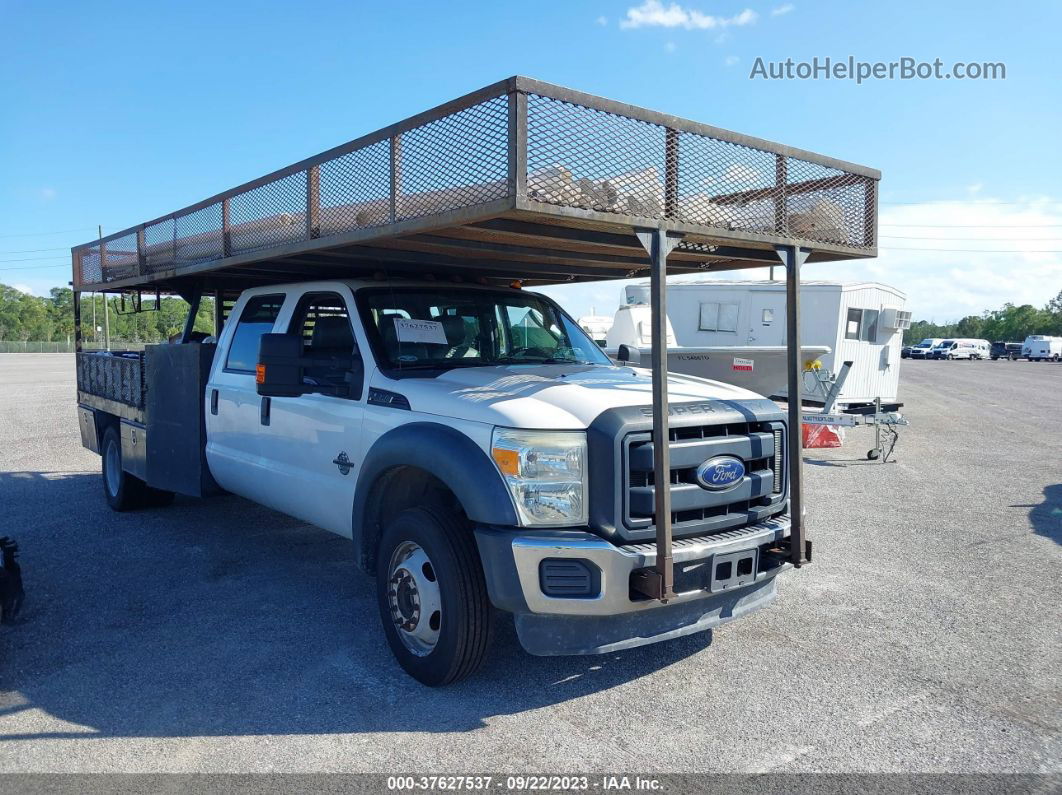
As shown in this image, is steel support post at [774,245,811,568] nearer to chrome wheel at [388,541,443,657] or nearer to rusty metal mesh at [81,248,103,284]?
chrome wheel at [388,541,443,657]

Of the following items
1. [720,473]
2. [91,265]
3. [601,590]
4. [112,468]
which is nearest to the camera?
[601,590]

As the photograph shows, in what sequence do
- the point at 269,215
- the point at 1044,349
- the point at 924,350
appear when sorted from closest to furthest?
the point at 269,215 < the point at 1044,349 < the point at 924,350

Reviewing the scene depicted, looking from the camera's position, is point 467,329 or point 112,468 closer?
point 467,329

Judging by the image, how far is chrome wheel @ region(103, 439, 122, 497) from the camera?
7618 mm

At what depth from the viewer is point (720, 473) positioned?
12.7 ft

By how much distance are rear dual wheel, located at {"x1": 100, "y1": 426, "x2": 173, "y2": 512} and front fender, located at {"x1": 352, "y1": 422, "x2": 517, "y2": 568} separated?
12.5 ft

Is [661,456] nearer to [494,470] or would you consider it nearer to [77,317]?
[494,470]

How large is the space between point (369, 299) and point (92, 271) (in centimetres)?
520

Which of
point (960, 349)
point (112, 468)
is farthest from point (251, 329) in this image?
point (960, 349)

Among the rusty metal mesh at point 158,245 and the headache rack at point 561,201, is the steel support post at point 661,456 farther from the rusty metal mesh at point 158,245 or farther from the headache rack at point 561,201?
the rusty metal mesh at point 158,245

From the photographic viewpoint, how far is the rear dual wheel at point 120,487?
24.5 ft

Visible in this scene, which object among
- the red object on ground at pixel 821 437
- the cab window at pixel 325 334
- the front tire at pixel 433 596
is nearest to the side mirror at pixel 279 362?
the cab window at pixel 325 334

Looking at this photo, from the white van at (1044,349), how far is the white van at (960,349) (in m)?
3.01

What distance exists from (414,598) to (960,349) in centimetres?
6630
